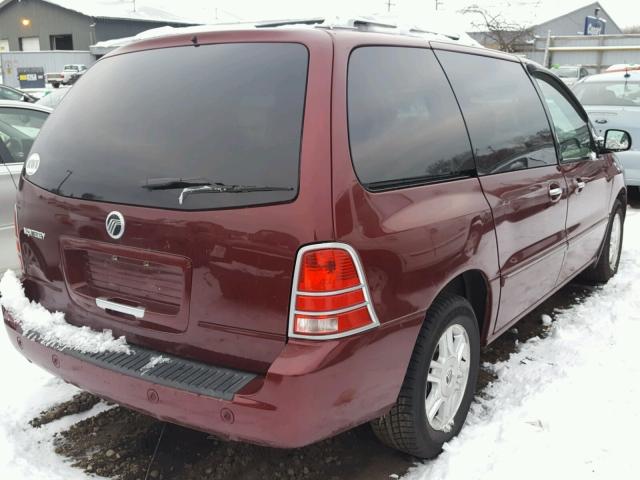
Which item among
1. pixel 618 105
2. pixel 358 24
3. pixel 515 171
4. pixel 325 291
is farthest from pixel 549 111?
pixel 618 105

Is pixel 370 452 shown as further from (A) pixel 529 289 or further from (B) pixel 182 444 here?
(A) pixel 529 289

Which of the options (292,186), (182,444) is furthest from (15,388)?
(292,186)

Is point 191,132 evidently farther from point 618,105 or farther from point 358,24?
point 618,105

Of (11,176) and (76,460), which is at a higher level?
(11,176)

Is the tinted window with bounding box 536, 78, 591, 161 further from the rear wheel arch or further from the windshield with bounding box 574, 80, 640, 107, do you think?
the windshield with bounding box 574, 80, 640, 107

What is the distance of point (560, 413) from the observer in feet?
9.73

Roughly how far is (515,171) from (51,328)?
7.61 ft

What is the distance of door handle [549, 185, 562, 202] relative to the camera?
344 cm

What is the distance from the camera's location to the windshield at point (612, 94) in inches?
339

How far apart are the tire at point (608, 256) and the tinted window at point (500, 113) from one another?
157cm

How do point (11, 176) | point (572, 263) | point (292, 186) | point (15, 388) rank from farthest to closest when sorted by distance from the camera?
point (11, 176)
point (572, 263)
point (15, 388)
point (292, 186)

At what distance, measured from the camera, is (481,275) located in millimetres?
2828

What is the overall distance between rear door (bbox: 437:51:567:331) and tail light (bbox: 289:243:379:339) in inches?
42.0

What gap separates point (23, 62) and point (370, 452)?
47129mm
